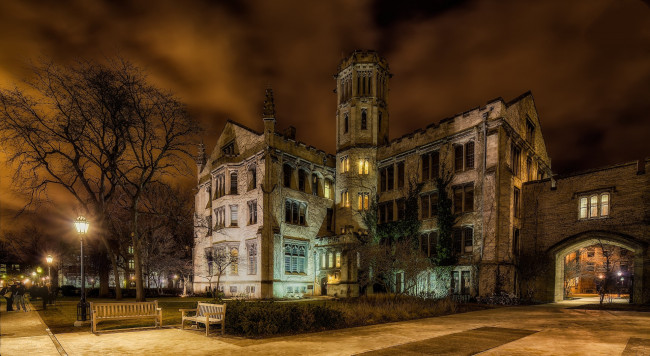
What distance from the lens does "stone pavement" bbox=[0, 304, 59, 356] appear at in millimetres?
9439

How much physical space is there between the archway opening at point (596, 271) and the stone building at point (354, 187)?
1471 cm

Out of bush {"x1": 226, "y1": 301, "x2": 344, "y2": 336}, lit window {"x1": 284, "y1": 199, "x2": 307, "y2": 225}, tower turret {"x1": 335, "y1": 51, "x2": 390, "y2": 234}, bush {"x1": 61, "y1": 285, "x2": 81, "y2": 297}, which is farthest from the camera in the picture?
bush {"x1": 61, "y1": 285, "x2": 81, "y2": 297}

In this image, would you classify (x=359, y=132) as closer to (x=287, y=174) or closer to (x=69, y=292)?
(x=287, y=174)

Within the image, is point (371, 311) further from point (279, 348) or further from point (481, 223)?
point (481, 223)

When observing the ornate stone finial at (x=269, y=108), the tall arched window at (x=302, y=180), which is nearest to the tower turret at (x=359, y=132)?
the tall arched window at (x=302, y=180)

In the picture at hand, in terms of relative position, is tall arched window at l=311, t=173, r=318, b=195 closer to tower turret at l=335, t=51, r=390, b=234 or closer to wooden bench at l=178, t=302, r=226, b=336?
tower turret at l=335, t=51, r=390, b=234

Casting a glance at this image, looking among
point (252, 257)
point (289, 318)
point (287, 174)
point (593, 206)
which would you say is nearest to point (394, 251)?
point (289, 318)

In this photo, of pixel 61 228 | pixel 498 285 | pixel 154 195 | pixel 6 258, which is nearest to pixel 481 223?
pixel 498 285

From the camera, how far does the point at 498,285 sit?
80.7ft

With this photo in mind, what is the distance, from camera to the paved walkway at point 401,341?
898 centimetres

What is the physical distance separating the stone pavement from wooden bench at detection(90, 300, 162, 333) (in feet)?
4.16

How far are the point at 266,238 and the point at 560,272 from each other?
22205 millimetres

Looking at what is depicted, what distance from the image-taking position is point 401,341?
1024cm

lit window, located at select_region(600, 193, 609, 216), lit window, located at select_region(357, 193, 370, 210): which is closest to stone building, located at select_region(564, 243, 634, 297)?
lit window, located at select_region(600, 193, 609, 216)
